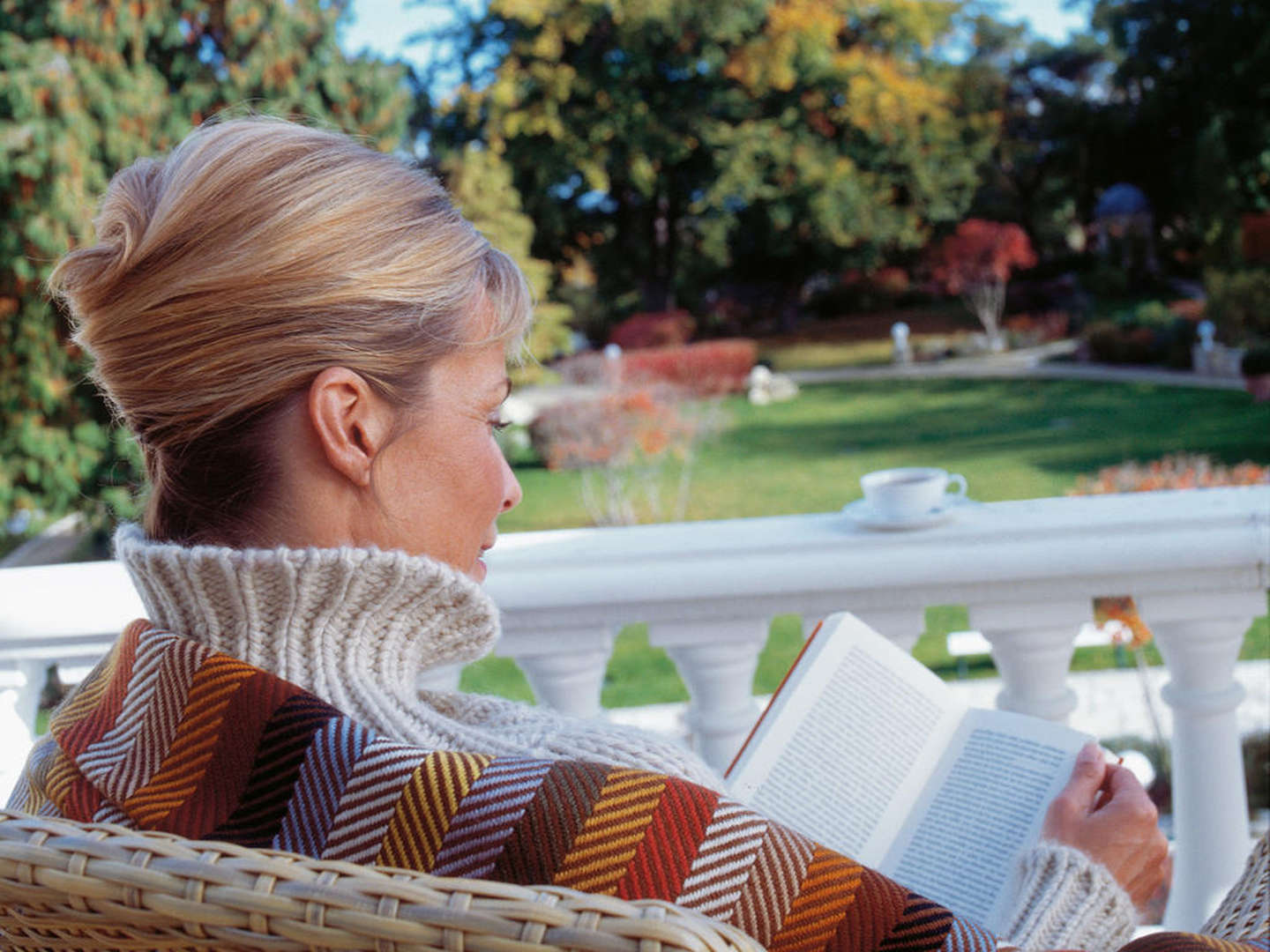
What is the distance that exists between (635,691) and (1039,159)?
19770 mm

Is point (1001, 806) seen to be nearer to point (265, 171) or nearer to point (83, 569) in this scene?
point (265, 171)

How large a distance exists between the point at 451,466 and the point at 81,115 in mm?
6497

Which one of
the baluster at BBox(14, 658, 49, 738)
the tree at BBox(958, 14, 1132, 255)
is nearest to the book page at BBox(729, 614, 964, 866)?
the baluster at BBox(14, 658, 49, 738)

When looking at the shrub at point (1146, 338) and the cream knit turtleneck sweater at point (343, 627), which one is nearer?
the cream knit turtleneck sweater at point (343, 627)

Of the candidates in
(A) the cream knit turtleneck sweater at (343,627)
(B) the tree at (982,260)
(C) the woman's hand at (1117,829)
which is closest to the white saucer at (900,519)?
(C) the woman's hand at (1117,829)

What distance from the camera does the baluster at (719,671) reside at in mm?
1593

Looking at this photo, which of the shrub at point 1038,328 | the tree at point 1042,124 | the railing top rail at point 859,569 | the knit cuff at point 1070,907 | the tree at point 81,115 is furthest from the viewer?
the tree at point 1042,124

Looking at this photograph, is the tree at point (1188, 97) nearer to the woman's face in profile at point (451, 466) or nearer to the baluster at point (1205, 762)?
the baluster at point (1205, 762)

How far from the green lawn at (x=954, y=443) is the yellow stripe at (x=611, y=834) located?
254 inches

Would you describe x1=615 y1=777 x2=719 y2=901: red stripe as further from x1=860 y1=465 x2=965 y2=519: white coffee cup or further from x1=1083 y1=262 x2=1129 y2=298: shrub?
x1=1083 y1=262 x2=1129 y2=298: shrub

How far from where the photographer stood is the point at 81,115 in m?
6.57

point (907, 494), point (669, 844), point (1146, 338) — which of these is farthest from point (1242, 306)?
point (669, 844)

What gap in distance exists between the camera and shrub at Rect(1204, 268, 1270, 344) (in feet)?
44.3

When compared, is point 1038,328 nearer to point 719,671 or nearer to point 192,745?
point 719,671
